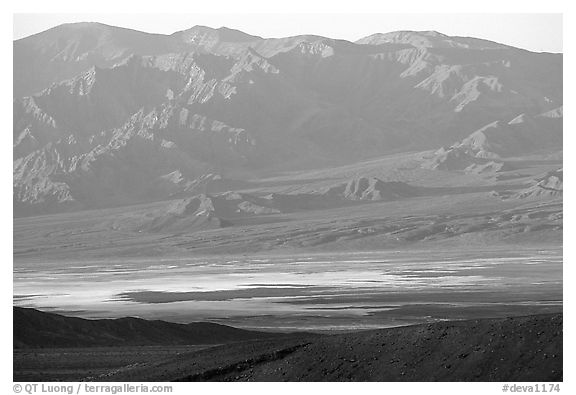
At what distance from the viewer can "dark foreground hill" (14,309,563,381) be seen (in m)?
36.9

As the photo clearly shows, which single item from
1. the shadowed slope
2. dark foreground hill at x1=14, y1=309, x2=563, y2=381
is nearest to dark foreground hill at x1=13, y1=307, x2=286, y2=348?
dark foreground hill at x1=14, y1=309, x2=563, y2=381

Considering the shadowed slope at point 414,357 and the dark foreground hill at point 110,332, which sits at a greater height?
the shadowed slope at point 414,357

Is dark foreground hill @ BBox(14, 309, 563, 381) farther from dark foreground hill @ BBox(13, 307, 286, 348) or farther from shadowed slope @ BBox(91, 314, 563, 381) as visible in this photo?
dark foreground hill @ BBox(13, 307, 286, 348)

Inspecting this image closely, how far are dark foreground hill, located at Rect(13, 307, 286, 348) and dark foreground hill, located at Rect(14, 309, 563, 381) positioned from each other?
101ft

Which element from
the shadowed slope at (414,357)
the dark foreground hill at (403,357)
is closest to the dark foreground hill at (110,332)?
the dark foreground hill at (403,357)

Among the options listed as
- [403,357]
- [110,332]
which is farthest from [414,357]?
[110,332]

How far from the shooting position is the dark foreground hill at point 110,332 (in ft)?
249

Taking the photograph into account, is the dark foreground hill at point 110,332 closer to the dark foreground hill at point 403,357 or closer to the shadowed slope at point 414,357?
the dark foreground hill at point 403,357

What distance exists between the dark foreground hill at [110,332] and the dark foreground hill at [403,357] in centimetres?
3089

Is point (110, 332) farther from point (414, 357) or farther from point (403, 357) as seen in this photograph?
point (414, 357)
